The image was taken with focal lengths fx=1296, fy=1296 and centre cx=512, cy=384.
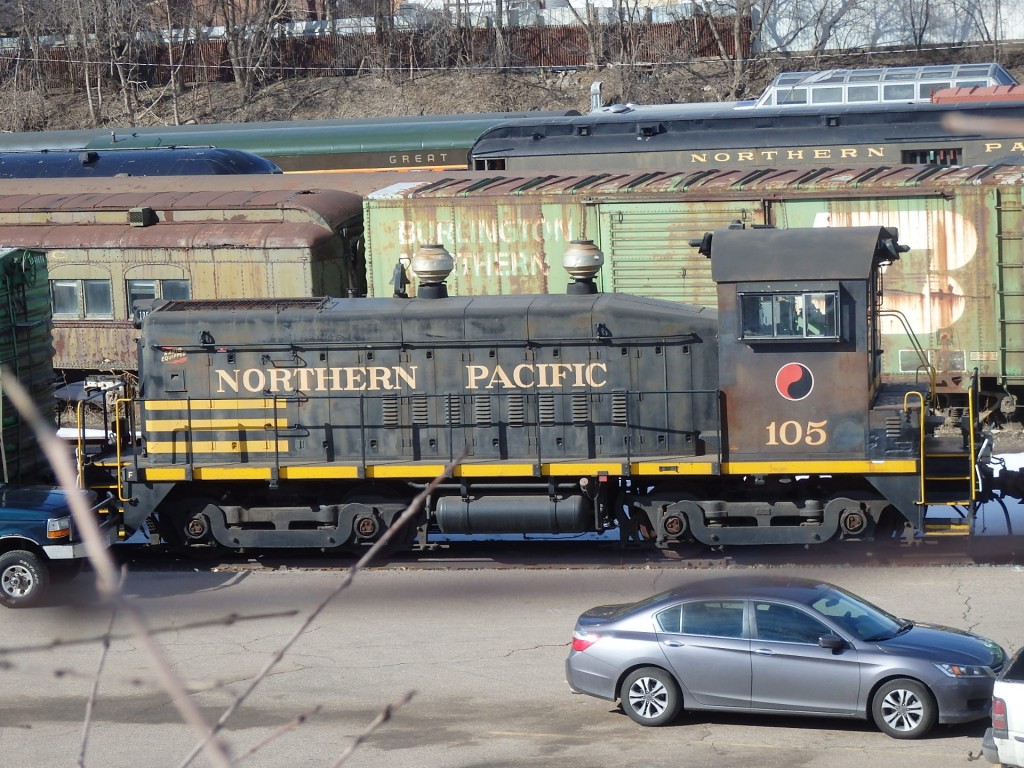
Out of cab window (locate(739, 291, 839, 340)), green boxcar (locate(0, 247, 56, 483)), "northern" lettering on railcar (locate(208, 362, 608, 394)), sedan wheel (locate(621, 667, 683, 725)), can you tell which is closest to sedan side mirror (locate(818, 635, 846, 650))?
sedan wheel (locate(621, 667, 683, 725))

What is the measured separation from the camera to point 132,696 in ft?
34.2

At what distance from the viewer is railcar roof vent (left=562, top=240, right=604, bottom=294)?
538 inches

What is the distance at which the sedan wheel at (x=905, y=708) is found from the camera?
9.03m

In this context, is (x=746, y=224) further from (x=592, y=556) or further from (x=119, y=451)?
(x=119, y=451)

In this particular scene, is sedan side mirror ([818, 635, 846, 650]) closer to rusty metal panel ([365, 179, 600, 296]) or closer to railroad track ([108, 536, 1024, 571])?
railroad track ([108, 536, 1024, 571])

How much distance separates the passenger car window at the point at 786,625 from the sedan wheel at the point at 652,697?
751 millimetres

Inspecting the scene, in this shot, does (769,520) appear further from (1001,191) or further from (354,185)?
(354,185)

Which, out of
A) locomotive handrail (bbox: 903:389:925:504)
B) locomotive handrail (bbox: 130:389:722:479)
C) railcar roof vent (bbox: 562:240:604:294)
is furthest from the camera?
railcar roof vent (bbox: 562:240:604:294)

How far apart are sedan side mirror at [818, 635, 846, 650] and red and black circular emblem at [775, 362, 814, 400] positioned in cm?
426

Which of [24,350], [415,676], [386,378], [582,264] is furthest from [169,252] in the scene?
[415,676]

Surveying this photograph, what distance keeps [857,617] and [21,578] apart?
8.20 meters

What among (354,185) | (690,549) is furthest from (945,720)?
(354,185)

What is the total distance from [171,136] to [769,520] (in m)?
23.2

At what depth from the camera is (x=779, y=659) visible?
30.2 ft
